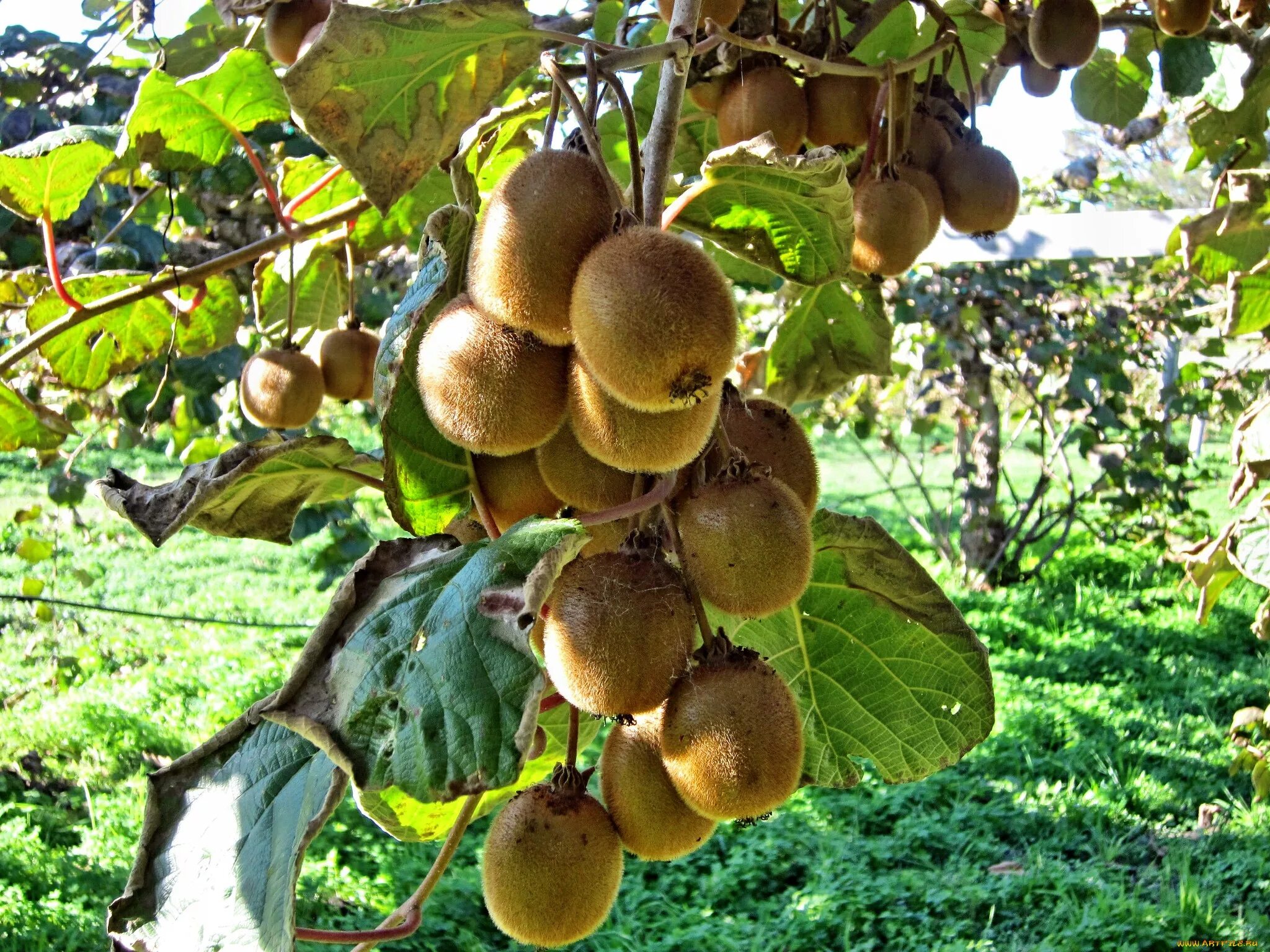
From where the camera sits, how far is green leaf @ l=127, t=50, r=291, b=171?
1.43m

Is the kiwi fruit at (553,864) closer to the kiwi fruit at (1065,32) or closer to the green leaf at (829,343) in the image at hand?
the green leaf at (829,343)

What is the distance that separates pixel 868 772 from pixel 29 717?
321 centimetres

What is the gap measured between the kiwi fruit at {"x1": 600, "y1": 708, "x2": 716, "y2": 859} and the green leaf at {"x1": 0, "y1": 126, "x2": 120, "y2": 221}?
3.34ft

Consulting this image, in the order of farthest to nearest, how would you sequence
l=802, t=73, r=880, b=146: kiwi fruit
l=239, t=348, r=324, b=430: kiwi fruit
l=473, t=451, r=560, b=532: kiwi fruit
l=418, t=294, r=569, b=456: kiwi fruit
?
l=239, t=348, r=324, b=430: kiwi fruit
l=802, t=73, r=880, b=146: kiwi fruit
l=473, t=451, r=560, b=532: kiwi fruit
l=418, t=294, r=569, b=456: kiwi fruit

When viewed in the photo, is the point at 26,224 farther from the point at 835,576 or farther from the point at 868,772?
the point at 868,772

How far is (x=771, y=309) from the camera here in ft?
19.4

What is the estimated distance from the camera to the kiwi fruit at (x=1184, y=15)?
1.57 metres

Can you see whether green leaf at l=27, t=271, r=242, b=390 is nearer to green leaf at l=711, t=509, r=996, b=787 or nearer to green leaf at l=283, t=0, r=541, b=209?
green leaf at l=283, t=0, r=541, b=209

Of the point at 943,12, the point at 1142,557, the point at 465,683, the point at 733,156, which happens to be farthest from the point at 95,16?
the point at 1142,557

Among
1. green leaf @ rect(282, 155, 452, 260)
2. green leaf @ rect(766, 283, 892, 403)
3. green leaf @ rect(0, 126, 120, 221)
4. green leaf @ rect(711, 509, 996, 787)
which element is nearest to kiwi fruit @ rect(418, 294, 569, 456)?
green leaf @ rect(711, 509, 996, 787)

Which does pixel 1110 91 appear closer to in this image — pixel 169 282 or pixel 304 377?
pixel 304 377

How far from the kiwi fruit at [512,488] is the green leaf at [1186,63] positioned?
5.47 feet

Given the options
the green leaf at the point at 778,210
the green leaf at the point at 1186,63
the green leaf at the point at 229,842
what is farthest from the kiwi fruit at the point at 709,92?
the green leaf at the point at 1186,63

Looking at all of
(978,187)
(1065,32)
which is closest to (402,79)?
(978,187)
